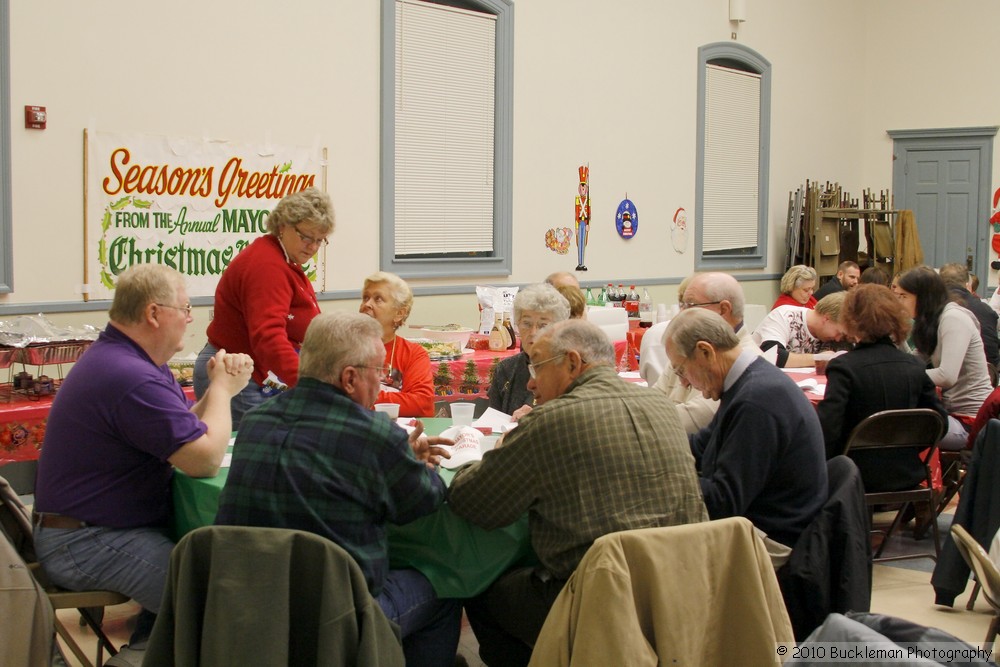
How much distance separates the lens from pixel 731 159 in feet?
36.1

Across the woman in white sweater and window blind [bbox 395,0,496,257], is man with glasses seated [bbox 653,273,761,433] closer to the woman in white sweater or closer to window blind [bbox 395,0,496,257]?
the woman in white sweater

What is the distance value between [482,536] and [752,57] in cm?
938

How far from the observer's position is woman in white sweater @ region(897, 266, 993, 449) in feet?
17.8

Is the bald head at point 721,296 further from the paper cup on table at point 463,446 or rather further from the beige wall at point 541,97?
the beige wall at point 541,97

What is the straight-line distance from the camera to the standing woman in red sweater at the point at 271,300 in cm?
402

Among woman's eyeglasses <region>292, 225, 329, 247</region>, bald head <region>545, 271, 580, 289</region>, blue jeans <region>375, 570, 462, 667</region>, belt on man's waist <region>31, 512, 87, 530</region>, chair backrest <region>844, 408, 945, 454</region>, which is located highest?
woman's eyeglasses <region>292, 225, 329, 247</region>

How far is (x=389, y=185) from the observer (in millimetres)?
7676

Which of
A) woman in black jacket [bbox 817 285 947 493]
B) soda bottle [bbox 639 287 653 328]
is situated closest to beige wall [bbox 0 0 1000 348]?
soda bottle [bbox 639 287 653 328]

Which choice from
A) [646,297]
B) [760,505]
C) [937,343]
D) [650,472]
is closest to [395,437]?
[650,472]

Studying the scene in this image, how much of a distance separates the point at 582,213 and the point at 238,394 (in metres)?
5.51

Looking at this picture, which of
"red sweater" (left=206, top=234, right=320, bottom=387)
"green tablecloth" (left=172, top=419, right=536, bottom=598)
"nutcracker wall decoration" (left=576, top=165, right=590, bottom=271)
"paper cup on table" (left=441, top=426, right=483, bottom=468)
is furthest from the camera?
"nutcracker wall decoration" (left=576, top=165, right=590, bottom=271)

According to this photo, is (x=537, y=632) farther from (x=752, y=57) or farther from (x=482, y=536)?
(x=752, y=57)

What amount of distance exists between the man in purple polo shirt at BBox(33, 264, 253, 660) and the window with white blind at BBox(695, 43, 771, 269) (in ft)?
27.2

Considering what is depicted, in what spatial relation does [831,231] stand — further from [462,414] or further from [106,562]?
[106,562]
